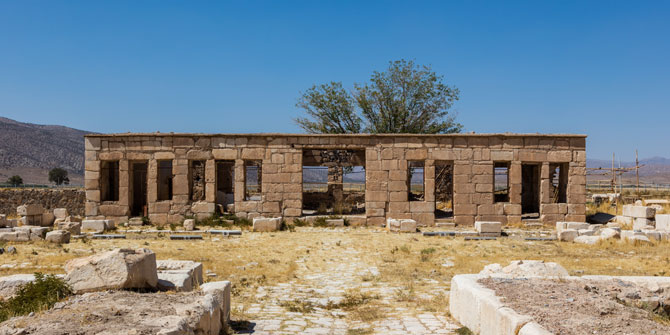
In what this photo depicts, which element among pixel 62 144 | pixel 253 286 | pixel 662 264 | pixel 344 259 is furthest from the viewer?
pixel 62 144

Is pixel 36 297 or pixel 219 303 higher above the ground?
pixel 36 297

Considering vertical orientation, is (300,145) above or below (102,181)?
above

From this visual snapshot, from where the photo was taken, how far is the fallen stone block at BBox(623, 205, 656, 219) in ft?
58.1

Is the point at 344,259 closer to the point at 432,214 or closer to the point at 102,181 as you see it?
the point at 432,214

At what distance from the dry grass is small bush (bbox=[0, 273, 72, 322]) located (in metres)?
2.17

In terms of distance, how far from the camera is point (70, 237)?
559 inches

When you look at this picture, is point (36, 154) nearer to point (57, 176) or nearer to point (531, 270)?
point (57, 176)

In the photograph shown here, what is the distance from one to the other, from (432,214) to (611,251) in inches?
272

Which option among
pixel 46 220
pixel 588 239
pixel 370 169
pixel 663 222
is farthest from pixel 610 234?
pixel 46 220

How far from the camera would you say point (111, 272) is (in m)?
5.69

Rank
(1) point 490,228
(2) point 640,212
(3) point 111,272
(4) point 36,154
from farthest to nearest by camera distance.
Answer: (4) point 36,154
(2) point 640,212
(1) point 490,228
(3) point 111,272

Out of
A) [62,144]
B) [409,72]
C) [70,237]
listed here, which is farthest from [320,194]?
[62,144]

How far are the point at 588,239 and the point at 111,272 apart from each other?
13036mm

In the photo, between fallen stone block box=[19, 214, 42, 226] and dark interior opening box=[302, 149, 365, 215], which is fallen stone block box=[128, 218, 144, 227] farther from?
dark interior opening box=[302, 149, 365, 215]
